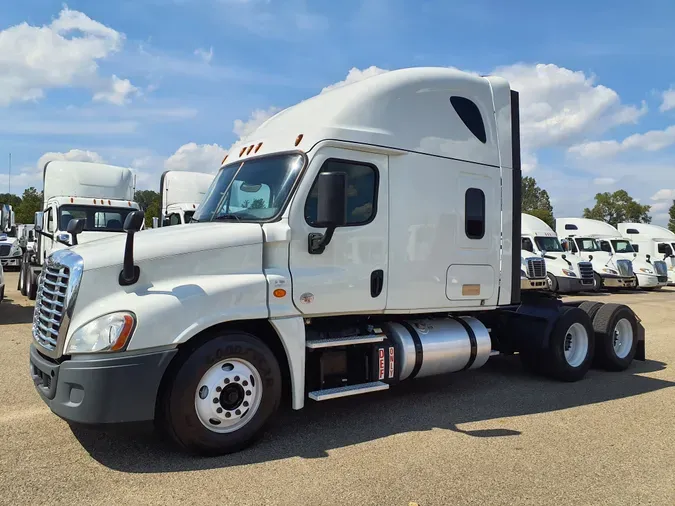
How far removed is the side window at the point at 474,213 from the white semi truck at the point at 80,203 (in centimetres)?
1002

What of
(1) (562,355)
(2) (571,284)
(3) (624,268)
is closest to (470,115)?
(1) (562,355)

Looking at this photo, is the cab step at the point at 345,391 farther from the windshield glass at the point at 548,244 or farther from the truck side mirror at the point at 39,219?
the windshield glass at the point at 548,244

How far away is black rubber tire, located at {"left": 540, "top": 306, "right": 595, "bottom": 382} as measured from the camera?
723 centimetres

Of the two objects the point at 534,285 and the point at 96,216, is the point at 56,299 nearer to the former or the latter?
the point at 534,285

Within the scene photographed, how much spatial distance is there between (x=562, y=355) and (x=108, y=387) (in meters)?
5.56

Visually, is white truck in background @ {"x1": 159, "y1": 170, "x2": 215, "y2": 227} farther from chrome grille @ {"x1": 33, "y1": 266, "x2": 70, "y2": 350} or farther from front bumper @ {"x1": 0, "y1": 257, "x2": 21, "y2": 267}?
front bumper @ {"x1": 0, "y1": 257, "x2": 21, "y2": 267}

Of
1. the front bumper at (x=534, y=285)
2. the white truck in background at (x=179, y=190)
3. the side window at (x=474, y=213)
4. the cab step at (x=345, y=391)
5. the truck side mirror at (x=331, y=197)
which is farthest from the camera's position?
the white truck in background at (x=179, y=190)

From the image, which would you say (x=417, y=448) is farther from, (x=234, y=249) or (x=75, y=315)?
(x=75, y=315)

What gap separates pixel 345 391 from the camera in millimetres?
5398

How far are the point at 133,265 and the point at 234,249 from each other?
0.86 metres

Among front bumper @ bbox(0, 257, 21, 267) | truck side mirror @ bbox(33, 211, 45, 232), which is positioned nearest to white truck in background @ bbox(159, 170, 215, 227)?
truck side mirror @ bbox(33, 211, 45, 232)

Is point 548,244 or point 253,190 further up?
point 548,244

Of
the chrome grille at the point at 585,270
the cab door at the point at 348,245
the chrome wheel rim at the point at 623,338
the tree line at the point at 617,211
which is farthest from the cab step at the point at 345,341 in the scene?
the tree line at the point at 617,211

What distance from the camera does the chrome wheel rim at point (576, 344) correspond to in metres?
7.64
